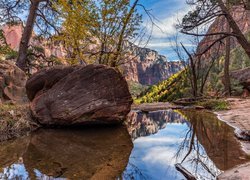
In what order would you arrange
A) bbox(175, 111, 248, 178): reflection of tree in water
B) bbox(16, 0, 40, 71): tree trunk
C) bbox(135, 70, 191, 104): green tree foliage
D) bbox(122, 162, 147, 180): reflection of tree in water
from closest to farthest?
bbox(122, 162, 147, 180): reflection of tree in water < bbox(175, 111, 248, 178): reflection of tree in water < bbox(16, 0, 40, 71): tree trunk < bbox(135, 70, 191, 104): green tree foliage

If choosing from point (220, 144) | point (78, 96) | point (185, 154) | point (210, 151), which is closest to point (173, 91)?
point (78, 96)

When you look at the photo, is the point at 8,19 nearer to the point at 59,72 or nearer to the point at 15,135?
the point at 59,72

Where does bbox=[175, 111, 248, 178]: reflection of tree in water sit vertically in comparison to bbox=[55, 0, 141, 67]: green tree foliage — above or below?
below

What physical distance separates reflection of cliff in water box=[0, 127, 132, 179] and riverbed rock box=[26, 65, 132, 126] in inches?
25.4

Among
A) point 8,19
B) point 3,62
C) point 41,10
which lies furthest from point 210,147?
point 8,19

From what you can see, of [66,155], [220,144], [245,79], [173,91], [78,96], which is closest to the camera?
[66,155]

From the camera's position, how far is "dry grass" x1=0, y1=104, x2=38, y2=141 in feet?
20.2

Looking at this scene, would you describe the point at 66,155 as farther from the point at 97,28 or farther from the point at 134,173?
the point at 97,28

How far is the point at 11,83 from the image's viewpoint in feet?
29.9

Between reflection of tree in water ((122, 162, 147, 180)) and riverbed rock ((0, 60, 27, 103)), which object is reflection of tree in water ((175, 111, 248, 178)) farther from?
riverbed rock ((0, 60, 27, 103))

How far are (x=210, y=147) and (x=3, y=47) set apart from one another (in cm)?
1049

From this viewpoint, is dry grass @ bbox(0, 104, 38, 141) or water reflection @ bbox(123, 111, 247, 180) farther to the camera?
dry grass @ bbox(0, 104, 38, 141)

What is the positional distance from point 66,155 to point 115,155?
0.92 meters

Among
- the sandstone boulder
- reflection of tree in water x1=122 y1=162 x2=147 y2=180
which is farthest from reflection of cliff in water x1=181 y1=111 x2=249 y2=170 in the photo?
the sandstone boulder
